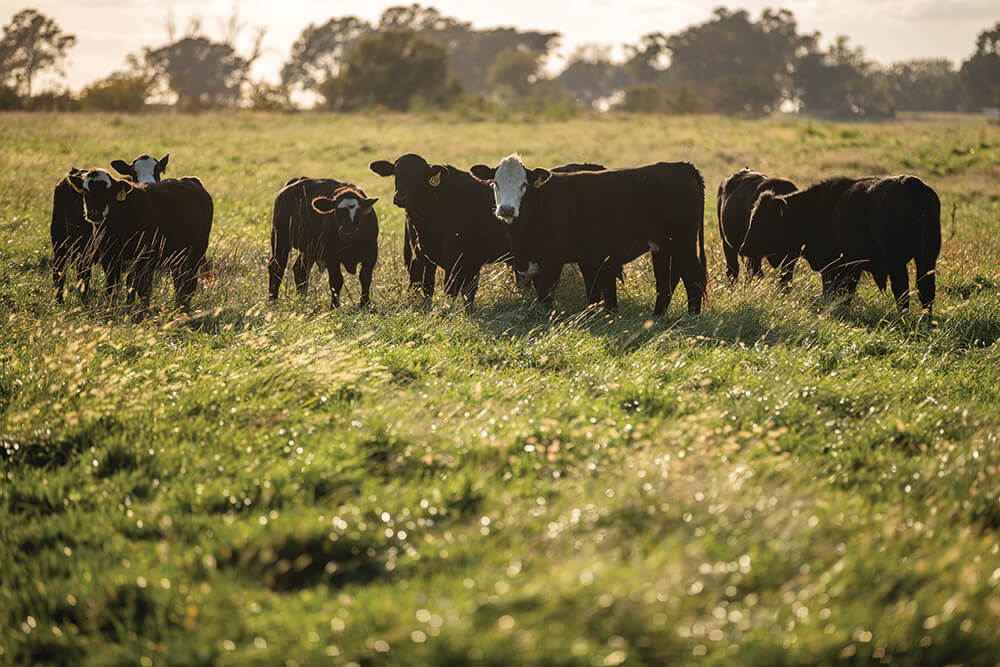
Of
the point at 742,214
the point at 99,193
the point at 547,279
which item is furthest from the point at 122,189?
the point at 742,214

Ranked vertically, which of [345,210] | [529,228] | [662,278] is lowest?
[662,278]

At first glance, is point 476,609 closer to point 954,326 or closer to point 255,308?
point 255,308

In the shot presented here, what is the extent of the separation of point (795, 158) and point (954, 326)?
16.9 m

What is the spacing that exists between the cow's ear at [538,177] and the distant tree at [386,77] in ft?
143

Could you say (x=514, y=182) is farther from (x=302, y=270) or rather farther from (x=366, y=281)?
(x=302, y=270)

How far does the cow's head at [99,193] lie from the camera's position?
809cm

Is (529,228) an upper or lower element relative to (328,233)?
upper

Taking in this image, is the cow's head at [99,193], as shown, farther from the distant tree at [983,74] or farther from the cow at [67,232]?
the distant tree at [983,74]

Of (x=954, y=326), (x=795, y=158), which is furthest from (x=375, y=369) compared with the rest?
(x=795, y=158)

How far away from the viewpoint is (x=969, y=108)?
307ft

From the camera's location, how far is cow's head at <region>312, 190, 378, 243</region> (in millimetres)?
8664

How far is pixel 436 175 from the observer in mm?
8773

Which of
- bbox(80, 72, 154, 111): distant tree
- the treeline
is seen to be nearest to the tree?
the treeline

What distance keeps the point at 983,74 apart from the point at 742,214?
9850 centimetres
